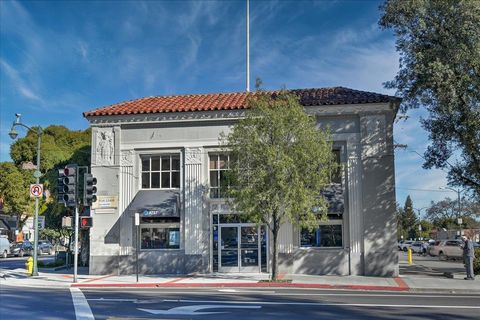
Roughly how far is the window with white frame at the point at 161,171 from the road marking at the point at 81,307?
325 inches

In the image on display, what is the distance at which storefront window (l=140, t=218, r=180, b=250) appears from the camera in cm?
2372

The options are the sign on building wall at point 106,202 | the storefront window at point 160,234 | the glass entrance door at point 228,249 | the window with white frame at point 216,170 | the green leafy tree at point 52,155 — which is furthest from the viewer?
the green leafy tree at point 52,155

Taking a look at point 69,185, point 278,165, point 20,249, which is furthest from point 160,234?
point 20,249

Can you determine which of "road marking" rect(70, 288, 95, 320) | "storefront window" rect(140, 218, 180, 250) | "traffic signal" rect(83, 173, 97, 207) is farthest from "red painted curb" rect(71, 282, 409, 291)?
"storefront window" rect(140, 218, 180, 250)

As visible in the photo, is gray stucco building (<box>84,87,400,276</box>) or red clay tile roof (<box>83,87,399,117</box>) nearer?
gray stucco building (<box>84,87,400,276</box>)

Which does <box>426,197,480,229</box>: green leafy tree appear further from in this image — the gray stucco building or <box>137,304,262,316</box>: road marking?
<box>137,304,262,316</box>: road marking

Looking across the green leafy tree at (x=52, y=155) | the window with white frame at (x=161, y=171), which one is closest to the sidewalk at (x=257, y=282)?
the window with white frame at (x=161, y=171)

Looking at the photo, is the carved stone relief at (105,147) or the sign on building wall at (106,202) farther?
the carved stone relief at (105,147)

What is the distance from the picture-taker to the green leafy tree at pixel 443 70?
19641 millimetres

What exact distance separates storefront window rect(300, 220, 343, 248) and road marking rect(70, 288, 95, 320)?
33.2 ft

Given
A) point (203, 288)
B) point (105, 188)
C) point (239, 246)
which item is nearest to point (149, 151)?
point (105, 188)

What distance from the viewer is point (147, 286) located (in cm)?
1917

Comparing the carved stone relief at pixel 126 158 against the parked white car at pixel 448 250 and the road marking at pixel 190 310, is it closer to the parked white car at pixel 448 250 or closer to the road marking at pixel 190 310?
the road marking at pixel 190 310

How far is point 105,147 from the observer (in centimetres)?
2448
